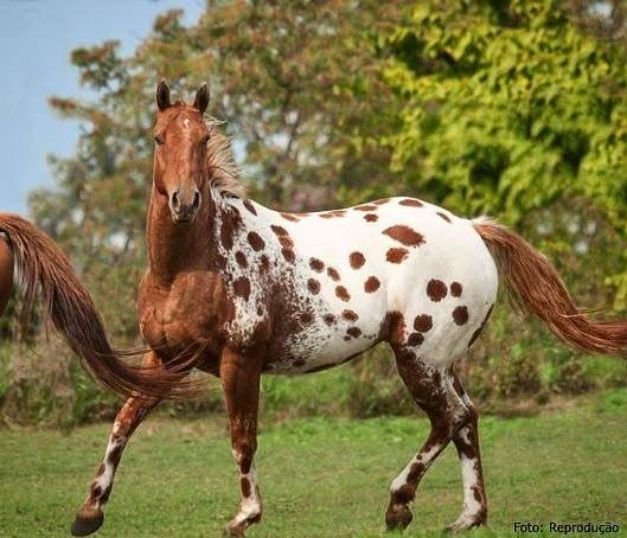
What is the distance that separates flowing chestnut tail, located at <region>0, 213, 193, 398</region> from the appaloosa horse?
2 cm

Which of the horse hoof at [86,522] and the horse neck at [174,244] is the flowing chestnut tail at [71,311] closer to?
the horse neck at [174,244]

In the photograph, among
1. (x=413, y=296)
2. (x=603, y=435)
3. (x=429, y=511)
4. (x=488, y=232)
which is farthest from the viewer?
(x=603, y=435)

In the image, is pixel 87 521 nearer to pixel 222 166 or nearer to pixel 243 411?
pixel 243 411

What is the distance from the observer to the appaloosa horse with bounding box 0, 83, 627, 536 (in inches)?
285

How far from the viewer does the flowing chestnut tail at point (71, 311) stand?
6.71m

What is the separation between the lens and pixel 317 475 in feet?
37.0

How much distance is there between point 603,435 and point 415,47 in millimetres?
→ 8880

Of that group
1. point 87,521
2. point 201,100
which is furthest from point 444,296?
point 87,521

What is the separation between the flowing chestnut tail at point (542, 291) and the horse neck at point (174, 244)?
1.96 m

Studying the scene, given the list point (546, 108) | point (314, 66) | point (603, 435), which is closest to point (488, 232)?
point (603, 435)

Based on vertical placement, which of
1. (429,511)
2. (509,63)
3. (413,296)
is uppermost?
(509,63)

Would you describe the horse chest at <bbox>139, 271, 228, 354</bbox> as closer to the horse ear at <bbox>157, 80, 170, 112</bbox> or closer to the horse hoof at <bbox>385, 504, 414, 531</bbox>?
the horse ear at <bbox>157, 80, 170, 112</bbox>

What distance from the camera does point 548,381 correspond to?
1466 centimetres

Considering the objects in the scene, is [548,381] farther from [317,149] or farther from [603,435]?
[317,149]
